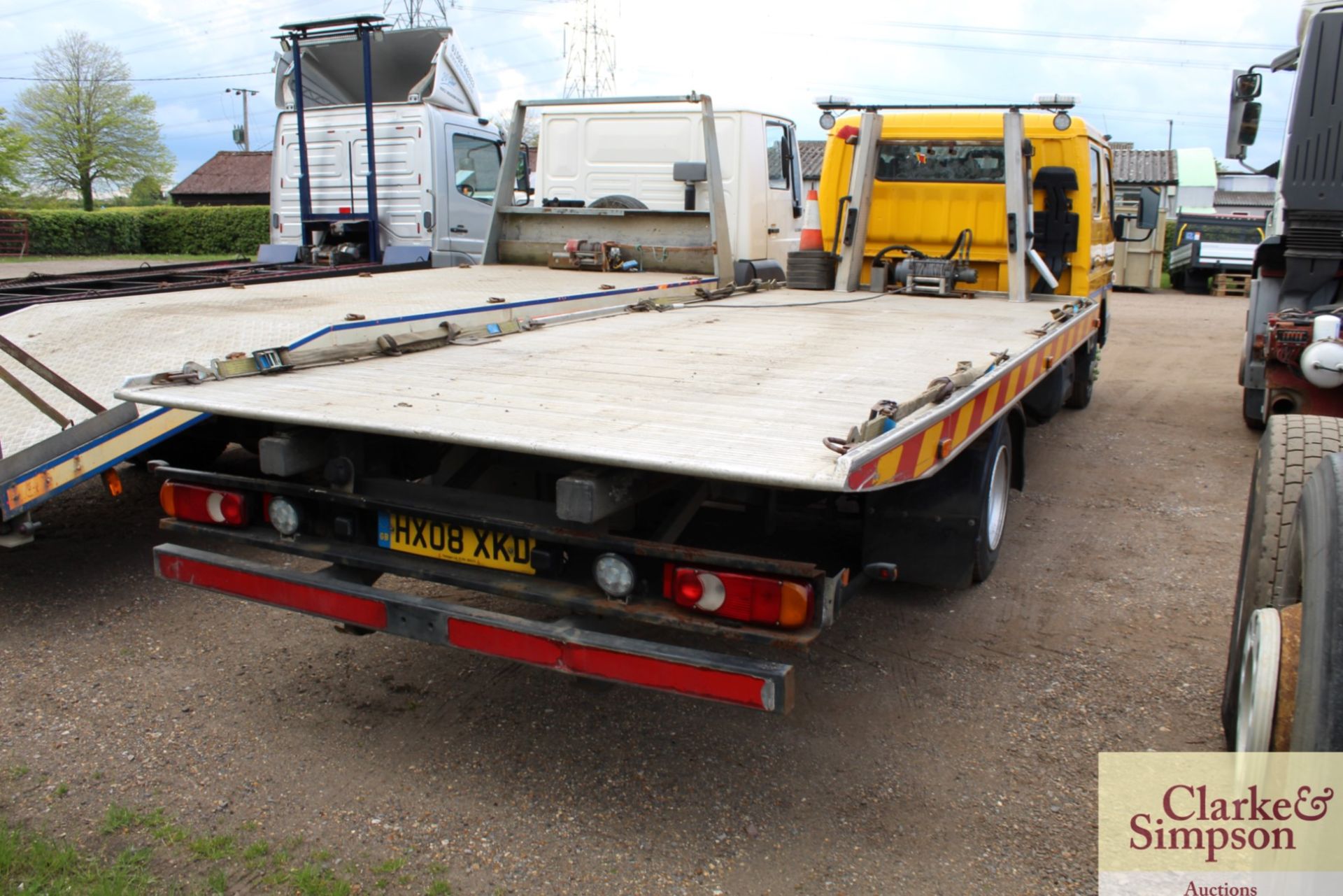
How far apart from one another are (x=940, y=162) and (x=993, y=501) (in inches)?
133

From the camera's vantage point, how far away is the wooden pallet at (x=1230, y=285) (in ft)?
72.9

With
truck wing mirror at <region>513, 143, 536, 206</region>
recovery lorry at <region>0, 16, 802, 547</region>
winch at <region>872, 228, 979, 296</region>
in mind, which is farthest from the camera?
truck wing mirror at <region>513, 143, 536, 206</region>

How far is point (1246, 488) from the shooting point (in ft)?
20.7

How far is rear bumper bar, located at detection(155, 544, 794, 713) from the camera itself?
2.54m

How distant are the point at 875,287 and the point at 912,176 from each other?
2.80 ft

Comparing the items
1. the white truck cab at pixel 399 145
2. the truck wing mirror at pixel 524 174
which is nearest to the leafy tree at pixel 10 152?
the white truck cab at pixel 399 145

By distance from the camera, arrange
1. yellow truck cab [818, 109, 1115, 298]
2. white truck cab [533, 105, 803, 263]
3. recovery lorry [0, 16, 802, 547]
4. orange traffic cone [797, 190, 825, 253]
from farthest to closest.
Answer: white truck cab [533, 105, 803, 263] → orange traffic cone [797, 190, 825, 253] → yellow truck cab [818, 109, 1115, 298] → recovery lorry [0, 16, 802, 547]

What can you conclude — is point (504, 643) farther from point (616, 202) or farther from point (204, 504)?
point (616, 202)

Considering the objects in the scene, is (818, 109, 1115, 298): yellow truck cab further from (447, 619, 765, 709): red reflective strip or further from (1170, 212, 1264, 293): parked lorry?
(1170, 212, 1264, 293): parked lorry

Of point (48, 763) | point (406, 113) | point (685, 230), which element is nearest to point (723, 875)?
point (48, 763)

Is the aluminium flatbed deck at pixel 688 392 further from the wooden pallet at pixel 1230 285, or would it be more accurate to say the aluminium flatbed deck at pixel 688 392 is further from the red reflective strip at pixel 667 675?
the wooden pallet at pixel 1230 285

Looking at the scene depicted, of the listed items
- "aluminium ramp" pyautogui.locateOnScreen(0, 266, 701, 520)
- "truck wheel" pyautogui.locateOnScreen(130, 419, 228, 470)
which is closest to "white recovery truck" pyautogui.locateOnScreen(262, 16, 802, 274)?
"aluminium ramp" pyautogui.locateOnScreen(0, 266, 701, 520)

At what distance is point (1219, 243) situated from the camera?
72.5 ft

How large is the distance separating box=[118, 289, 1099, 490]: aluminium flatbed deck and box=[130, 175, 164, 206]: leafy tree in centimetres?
5453
